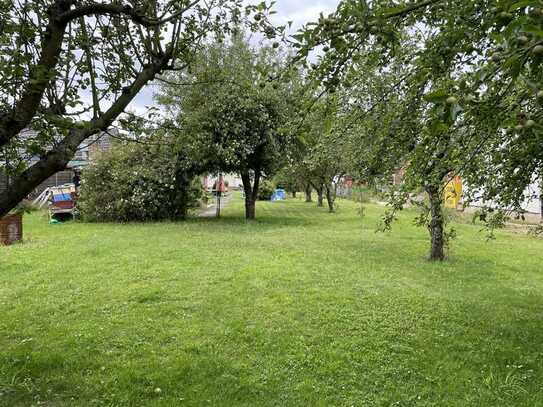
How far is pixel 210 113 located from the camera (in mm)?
12992

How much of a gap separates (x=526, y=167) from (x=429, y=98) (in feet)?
11.0

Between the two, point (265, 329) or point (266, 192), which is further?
point (266, 192)

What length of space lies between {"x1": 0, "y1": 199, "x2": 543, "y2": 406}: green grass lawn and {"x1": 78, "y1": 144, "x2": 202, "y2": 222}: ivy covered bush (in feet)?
17.9

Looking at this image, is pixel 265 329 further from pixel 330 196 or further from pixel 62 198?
pixel 330 196

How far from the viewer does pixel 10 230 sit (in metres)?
9.90

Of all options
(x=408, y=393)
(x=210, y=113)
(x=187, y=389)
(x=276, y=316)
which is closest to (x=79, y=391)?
(x=187, y=389)

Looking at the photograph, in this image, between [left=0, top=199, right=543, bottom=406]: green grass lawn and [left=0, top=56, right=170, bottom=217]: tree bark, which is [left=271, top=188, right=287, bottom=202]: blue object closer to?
[left=0, top=199, right=543, bottom=406]: green grass lawn

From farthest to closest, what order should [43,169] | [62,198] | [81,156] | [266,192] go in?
[266,192]
[62,198]
[81,156]
[43,169]

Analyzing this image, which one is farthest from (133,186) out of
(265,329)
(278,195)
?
(278,195)

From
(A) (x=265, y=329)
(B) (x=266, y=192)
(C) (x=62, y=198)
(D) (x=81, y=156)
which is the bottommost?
(A) (x=265, y=329)

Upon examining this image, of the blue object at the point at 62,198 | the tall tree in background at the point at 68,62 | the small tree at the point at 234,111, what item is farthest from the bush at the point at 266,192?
the tall tree in background at the point at 68,62

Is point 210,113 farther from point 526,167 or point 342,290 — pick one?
point 526,167

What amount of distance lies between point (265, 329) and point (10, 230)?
27.2ft

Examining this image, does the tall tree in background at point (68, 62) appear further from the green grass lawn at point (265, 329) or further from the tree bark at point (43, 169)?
the green grass lawn at point (265, 329)
